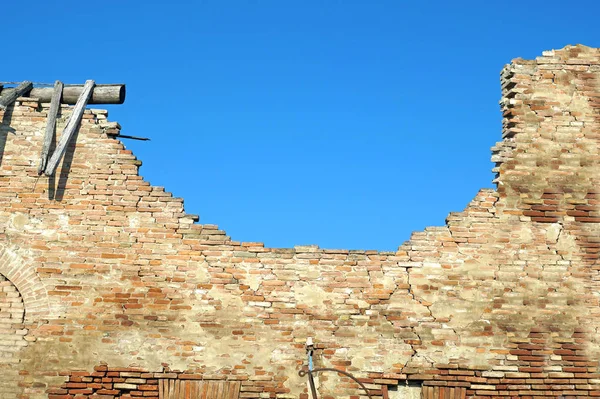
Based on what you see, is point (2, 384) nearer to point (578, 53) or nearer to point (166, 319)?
point (166, 319)

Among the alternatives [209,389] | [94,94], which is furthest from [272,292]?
[94,94]

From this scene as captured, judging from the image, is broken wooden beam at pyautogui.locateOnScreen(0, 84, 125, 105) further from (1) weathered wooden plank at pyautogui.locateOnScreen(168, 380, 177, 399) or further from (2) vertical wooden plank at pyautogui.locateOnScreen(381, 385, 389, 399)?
(2) vertical wooden plank at pyautogui.locateOnScreen(381, 385, 389, 399)

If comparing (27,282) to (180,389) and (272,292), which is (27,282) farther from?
(272,292)

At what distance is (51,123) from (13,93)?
0.65 metres

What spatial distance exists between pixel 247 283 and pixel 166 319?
3.26ft

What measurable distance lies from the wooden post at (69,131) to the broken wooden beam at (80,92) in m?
0.13

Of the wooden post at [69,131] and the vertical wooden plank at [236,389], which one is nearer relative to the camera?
the vertical wooden plank at [236,389]

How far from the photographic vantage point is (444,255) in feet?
33.5

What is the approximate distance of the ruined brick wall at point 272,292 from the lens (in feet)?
31.9

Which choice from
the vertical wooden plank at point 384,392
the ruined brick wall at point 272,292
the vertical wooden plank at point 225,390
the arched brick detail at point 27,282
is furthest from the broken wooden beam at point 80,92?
the vertical wooden plank at point 384,392

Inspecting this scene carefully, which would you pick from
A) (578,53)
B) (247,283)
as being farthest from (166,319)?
(578,53)

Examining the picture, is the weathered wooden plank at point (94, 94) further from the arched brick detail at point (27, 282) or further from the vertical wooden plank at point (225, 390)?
the vertical wooden plank at point (225, 390)

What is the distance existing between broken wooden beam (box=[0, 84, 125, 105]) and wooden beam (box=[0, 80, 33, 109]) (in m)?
0.05

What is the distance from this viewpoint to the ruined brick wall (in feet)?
31.9
